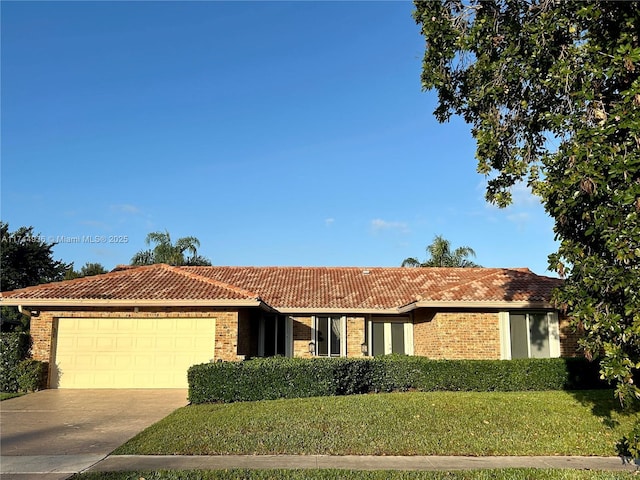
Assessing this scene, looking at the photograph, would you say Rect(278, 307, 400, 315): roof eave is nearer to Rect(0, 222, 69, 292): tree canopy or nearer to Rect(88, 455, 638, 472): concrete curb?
Rect(88, 455, 638, 472): concrete curb

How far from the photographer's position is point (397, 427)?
9188mm

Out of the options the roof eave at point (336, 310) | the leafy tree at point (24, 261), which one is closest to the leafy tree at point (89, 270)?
the leafy tree at point (24, 261)

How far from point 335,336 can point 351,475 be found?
42.5 feet

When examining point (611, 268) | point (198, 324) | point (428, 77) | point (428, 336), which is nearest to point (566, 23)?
point (428, 77)

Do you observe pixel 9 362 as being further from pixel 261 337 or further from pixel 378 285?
pixel 378 285

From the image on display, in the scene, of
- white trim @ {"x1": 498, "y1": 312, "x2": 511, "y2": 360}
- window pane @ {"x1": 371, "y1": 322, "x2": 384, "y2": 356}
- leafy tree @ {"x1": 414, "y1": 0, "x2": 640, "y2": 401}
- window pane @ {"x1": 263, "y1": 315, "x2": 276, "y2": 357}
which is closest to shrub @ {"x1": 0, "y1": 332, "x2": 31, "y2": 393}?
window pane @ {"x1": 263, "y1": 315, "x2": 276, "y2": 357}

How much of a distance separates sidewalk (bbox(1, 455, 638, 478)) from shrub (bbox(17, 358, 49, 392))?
810cm

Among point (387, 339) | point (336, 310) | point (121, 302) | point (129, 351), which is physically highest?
point (121, 302)

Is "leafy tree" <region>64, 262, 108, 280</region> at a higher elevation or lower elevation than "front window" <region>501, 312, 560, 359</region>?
higher

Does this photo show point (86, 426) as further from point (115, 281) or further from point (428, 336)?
point (428, 336)

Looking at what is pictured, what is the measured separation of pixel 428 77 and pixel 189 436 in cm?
898

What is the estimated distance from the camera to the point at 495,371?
14070 millimetres

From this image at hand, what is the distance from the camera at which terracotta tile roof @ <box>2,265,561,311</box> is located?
1591 cm

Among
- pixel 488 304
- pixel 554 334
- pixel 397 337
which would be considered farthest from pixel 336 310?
pixel 554 334
